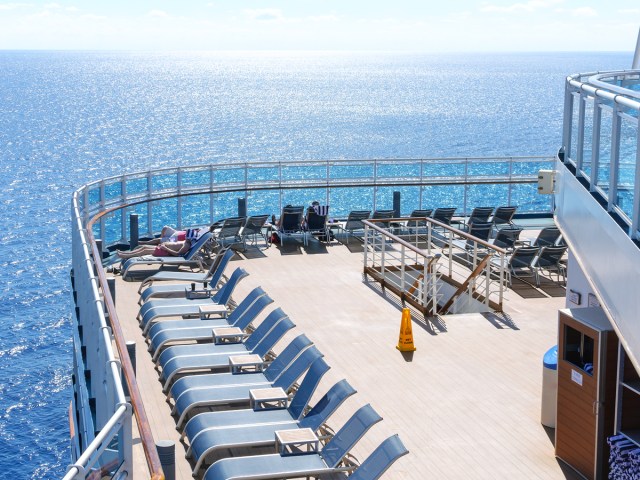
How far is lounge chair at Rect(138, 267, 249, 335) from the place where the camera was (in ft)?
41.1

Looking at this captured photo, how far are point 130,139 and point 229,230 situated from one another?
69.8 metres

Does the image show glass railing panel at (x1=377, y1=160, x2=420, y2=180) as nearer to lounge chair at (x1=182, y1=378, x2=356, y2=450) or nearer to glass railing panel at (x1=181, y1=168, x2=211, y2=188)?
glass railing panel at (x1=181, y1=168, x2=211, y2=188)

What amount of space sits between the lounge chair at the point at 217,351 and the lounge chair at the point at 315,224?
665 centimetres

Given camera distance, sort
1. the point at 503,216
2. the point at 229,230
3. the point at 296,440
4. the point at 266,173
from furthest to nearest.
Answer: the point at 266,173 → the point at 503,216 → the point at 229,230 → the point at 296,440

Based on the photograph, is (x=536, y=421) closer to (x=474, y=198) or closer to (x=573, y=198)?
(x=573, y=198)

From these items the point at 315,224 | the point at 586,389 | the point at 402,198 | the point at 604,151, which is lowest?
the point at 402,198

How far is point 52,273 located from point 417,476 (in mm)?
27008

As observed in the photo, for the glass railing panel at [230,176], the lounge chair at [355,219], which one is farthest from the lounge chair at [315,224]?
the glass railing panel at [230,176]

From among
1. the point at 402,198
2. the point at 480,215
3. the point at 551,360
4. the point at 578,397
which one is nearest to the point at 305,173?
the point at 480,215

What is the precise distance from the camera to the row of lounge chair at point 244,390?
26.2ft

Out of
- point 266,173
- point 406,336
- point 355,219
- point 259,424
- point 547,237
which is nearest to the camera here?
point 259,424

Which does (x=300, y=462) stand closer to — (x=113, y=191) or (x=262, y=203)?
(x=113, y=191)

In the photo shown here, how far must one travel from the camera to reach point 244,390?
9.77 m

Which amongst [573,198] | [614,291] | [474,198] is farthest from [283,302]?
[474,198]
